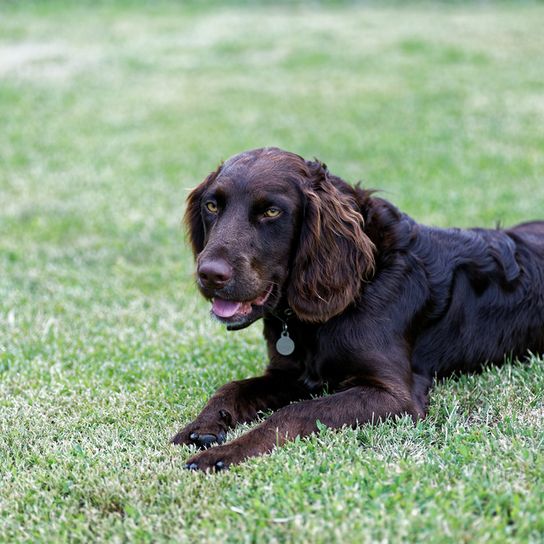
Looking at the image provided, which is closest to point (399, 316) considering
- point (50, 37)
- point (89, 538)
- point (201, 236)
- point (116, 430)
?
point (201, 236)

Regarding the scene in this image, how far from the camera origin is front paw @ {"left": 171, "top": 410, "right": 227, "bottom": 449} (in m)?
3.73

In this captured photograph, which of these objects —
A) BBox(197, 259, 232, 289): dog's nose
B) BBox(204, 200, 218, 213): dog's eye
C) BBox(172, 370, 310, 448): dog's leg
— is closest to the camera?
BBox(197, 259, 232, 289): dog's nose

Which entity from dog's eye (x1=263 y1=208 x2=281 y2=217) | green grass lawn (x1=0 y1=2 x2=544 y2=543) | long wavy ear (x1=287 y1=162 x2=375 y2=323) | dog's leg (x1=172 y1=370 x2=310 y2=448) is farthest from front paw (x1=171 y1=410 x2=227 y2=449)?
dog's eye (x1=263 y1=208 x2=281 y2=217)

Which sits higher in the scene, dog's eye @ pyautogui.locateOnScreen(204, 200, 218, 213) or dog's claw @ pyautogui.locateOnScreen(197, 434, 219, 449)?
dog's eye @ pyautogui.locateOnScreen(204, 200, 218, 213)

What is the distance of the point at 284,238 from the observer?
3.97 m

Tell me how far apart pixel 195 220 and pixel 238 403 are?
109 cm

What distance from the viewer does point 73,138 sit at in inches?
468

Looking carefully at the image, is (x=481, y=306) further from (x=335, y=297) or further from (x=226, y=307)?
(x=226, y=307)

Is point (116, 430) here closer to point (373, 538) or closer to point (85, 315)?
point (373, 538)

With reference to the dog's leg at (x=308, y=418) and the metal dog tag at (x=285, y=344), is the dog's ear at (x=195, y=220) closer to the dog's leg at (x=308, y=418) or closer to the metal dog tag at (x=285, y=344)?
the metal dog tag at (x=285, y=344)

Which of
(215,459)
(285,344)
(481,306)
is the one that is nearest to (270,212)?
(285,344)

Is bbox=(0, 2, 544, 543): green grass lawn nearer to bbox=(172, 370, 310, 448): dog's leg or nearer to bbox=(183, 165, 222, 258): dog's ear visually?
bbox=(172, 370, 310, 448): dog's leg

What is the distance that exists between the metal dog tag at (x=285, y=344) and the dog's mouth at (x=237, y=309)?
1.10 ft

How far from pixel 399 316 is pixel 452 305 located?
14.4 inches
